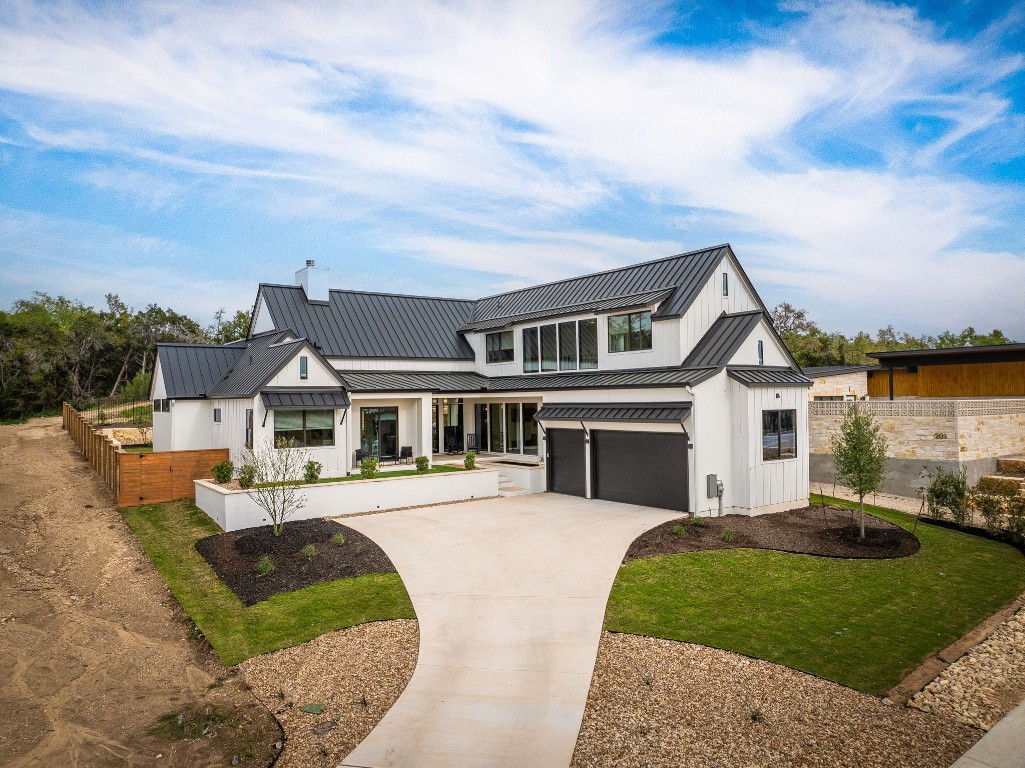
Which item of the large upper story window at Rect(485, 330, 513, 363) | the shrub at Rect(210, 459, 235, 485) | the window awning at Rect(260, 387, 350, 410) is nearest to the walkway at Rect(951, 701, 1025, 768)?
the shrub at Rect(210, 459, 235, 485)

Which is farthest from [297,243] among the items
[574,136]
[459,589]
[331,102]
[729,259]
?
[459,589]

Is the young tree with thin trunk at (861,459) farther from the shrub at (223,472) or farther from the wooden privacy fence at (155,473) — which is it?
the wooden privacy fence at (155,473)

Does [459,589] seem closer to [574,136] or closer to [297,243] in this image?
[574,136]

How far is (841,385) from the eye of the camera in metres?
29.9

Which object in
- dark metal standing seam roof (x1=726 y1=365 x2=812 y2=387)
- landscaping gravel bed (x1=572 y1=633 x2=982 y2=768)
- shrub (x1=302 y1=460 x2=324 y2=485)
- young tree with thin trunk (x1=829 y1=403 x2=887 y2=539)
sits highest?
dark metal standing seam roof (x1=726 y1=365 x2=812 y2=387)

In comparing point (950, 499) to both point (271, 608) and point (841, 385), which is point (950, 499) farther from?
point (271, 608)

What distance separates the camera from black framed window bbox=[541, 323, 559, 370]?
75.3 ft

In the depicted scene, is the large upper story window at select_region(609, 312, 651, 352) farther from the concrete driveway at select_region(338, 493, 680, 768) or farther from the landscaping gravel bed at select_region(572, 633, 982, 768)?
the landscaping gravel bed at select_region(572, 633, 982, 768)

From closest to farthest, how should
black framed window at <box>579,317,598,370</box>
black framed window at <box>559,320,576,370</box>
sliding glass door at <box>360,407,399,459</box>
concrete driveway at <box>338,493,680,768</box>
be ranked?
concrete driveway at <box>338,493,680,768</box>, black framed window at <box>579,317,598,370</box>, black framed window at <box>559,320,576,370</box>, sliding glass door at <box>360,407,399,459</box>

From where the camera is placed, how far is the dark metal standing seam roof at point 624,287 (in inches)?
746

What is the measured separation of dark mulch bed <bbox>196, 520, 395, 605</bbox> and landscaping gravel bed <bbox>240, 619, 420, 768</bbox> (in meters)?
2.62

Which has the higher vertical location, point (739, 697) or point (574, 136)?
point (574, 136)

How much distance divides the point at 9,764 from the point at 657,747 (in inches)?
246

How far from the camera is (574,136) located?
2356 cm
